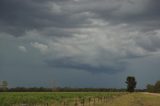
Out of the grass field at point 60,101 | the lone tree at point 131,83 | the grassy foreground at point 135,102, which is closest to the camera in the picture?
the grass field at point 60,101

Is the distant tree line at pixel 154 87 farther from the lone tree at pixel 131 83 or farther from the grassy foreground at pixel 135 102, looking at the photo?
the grassy foreground at pixel 135 102

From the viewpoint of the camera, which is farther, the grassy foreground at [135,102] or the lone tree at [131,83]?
the lone tree at [131,83]

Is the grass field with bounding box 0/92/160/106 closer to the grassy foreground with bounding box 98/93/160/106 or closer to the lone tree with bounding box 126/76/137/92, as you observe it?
the grassy foreground with bounding box 98/93/160/106

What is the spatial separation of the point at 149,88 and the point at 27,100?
13205 cm

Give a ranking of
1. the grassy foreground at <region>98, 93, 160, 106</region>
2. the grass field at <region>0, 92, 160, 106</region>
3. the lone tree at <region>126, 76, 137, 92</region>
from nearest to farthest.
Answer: the grass field at <region>0, 92, 160, 106</region>
the grassy foreground at <region>98, 93, 160, 106</region>
the lone tree at <region>126, 76, 137, 92</region>

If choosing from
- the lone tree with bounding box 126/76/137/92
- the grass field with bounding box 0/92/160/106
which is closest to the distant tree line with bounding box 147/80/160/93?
the lone tree with bounding box 126/76/137/92

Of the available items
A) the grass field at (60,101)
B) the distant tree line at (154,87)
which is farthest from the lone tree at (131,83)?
the grass field at (60,101)

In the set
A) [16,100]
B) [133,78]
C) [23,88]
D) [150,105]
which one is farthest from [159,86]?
[16,100]

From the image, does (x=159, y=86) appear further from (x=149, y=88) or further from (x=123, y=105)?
(x=123, y=105)

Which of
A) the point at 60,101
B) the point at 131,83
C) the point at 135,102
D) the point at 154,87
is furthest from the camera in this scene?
the point at 154,87

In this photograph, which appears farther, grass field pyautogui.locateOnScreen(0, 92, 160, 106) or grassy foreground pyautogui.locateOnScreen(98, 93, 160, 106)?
grassy foreground pyautogui.locateOnScreen(98, 93, 160, 106)

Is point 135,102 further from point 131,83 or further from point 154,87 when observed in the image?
point 154,87

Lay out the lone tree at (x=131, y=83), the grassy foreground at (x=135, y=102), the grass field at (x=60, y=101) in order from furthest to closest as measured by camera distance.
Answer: the lone tree at (x=131, y=83) → the grassy foreground at (x=135, y=102) → the grass field at (x=60, y=101)

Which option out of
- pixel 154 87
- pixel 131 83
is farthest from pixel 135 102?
pixel 154 87
